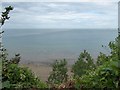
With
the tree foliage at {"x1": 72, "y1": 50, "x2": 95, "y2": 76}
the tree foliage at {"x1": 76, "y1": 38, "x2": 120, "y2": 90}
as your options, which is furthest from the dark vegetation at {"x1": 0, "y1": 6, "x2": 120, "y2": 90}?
the tree foliage at {"x1": 72, "y1": 50, "x2": 95, "y2": 76}

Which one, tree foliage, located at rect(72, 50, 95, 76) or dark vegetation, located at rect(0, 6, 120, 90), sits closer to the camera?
dark vegetation, located at rect(0, 6, 120, 90)

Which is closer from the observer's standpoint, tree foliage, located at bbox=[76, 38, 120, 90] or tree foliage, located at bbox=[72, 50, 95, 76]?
tree foliage, located at bbox=[76, 38, 120, 90]

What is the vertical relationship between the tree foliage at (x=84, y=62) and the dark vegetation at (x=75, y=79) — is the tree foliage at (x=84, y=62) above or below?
above

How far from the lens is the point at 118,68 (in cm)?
564

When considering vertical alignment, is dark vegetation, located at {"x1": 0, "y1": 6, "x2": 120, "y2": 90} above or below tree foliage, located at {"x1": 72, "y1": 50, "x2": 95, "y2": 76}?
below

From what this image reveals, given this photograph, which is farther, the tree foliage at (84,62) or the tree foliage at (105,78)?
the tree foliage at (84,62)

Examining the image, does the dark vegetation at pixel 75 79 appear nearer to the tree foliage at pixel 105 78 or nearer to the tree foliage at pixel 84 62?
the tree foliage at pixel 105 78

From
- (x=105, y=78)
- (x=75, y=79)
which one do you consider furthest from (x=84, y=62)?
(x=105, y=78)

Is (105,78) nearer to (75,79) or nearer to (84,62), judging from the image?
(75,79)

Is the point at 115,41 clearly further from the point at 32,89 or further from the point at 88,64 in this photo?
the point at 88,64

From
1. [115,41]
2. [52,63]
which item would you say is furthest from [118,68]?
[52,63]

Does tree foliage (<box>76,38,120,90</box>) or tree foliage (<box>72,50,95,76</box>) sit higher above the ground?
tree foliage (<box>72,50,95,76</box>)

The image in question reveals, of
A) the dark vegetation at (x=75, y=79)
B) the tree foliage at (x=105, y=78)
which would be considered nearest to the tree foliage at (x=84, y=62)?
the dark vegetation at (x=75, y=79)

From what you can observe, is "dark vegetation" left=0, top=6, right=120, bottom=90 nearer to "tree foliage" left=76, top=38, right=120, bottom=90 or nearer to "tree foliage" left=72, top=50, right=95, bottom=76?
"tree foliage" left=76, top=38, right=120, bottom=90
